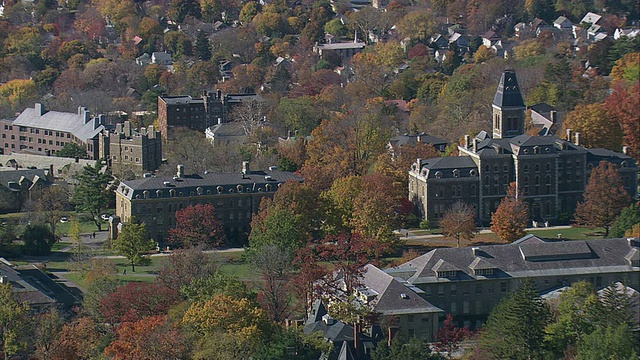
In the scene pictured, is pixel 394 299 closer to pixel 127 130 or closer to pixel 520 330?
pixel 520 330

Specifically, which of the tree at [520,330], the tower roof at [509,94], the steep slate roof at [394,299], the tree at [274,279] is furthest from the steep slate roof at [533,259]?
the tower roof at [509,94]

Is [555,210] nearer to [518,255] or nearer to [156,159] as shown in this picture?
[518,255]

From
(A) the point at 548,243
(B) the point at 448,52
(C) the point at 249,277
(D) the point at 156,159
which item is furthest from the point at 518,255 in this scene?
(B) the point at 448,52

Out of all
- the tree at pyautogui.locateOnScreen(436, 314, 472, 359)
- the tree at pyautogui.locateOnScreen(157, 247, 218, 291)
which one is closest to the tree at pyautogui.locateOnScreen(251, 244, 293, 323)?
the tree at pyautogui.locateOnScreen(157, 247, 218, 291)

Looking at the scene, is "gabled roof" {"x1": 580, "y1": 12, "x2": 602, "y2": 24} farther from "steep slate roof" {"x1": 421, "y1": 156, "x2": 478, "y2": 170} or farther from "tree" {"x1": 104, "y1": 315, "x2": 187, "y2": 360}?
"tree" {"x1": 104, "y1": 315, "x2": 187, "y2": 360}

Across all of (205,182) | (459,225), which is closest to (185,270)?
(205,182)
